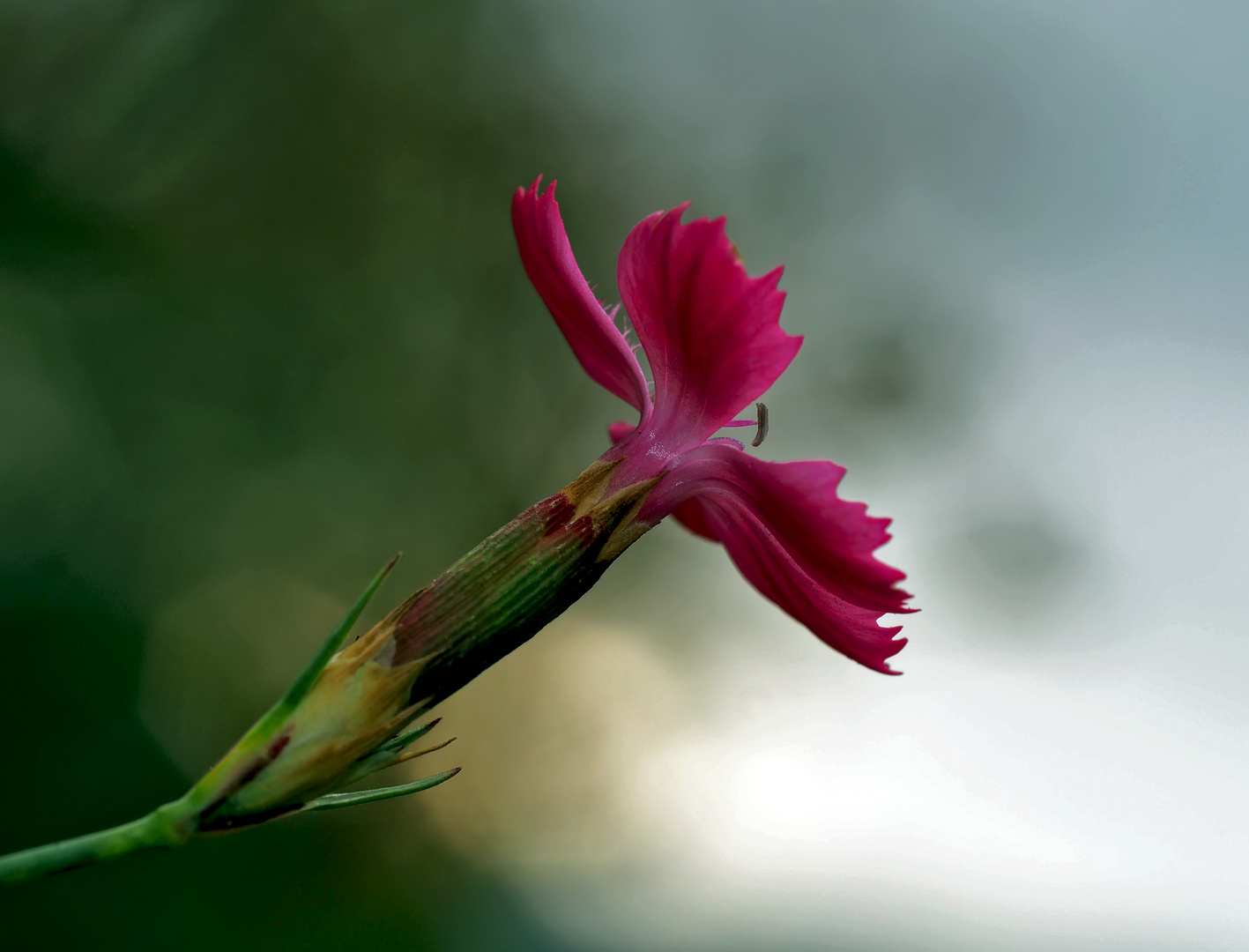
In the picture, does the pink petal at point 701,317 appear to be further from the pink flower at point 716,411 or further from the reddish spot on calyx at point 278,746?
the reddish spot on calyx at point 278,746

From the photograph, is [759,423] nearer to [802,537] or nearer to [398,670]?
[802,537]

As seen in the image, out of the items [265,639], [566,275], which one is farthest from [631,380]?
[265,639]

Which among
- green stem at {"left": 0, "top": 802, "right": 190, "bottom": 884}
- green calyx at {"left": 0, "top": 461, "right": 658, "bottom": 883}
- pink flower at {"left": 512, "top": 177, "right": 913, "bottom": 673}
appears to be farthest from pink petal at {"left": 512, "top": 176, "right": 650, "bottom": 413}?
green stem at {"left": 0, "top": 802, "right": 190, "bottom": 884}

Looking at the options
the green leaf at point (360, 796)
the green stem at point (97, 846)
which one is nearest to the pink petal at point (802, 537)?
the green leaf at point (360, 796)

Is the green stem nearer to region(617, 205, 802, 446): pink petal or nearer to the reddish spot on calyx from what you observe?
the reddish spot on calyx

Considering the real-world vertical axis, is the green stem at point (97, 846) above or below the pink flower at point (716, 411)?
below

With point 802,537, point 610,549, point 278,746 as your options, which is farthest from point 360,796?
point 802,537

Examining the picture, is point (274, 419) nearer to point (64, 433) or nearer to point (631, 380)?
point (64, 433)
